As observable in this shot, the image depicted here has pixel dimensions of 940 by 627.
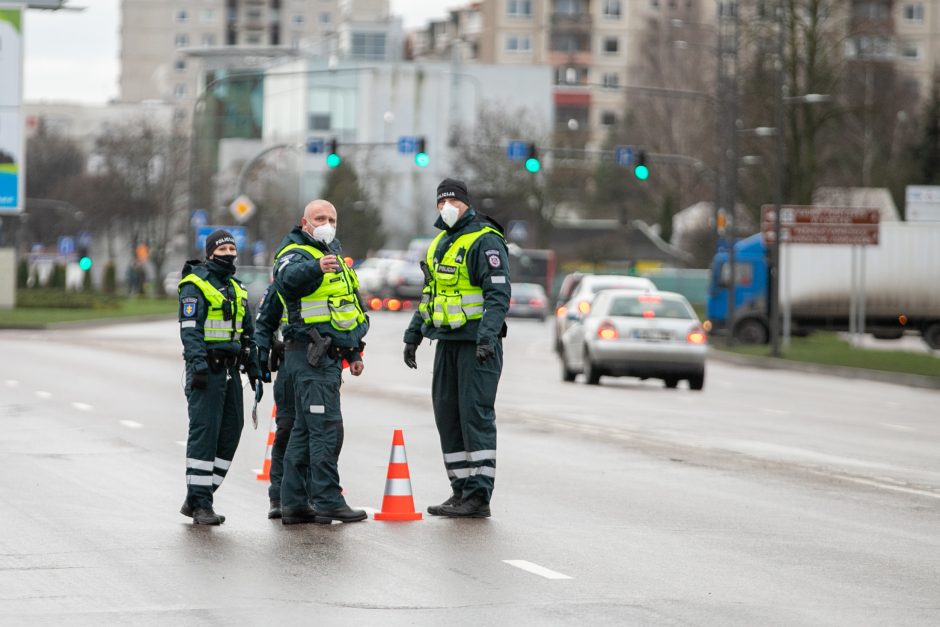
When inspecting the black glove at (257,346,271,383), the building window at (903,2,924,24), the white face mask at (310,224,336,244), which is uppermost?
the building window at (903,2,924,24)

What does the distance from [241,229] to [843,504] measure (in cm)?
4841

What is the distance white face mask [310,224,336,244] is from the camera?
10922mm

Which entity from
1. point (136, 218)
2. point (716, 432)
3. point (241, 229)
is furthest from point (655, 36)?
point (716, 432)

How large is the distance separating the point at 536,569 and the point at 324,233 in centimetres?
259

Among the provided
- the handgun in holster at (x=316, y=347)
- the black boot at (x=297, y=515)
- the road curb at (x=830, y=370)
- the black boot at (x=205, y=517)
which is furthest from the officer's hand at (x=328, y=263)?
the road curb at (x=830, y=370)

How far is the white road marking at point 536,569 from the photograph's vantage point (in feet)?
30.1

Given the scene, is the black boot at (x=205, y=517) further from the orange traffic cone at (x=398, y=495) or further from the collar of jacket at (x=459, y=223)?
the collar of jacket at (x=459, y=223)

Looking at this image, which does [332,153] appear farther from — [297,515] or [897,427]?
[297,515]

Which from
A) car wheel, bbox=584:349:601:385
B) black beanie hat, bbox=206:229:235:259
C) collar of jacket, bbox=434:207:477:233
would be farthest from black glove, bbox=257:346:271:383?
car wheel, bbox=584:349:601:385

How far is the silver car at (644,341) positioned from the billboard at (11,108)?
69.5 feet

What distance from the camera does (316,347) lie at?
10906 mm

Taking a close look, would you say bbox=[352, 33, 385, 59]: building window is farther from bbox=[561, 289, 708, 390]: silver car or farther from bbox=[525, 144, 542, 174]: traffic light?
bbox=[561, 289, 708, 390]: silver car

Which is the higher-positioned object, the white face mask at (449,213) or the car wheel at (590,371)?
the white face mask at (449,213)

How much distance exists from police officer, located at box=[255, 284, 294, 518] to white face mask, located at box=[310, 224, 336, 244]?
432 millimetres
